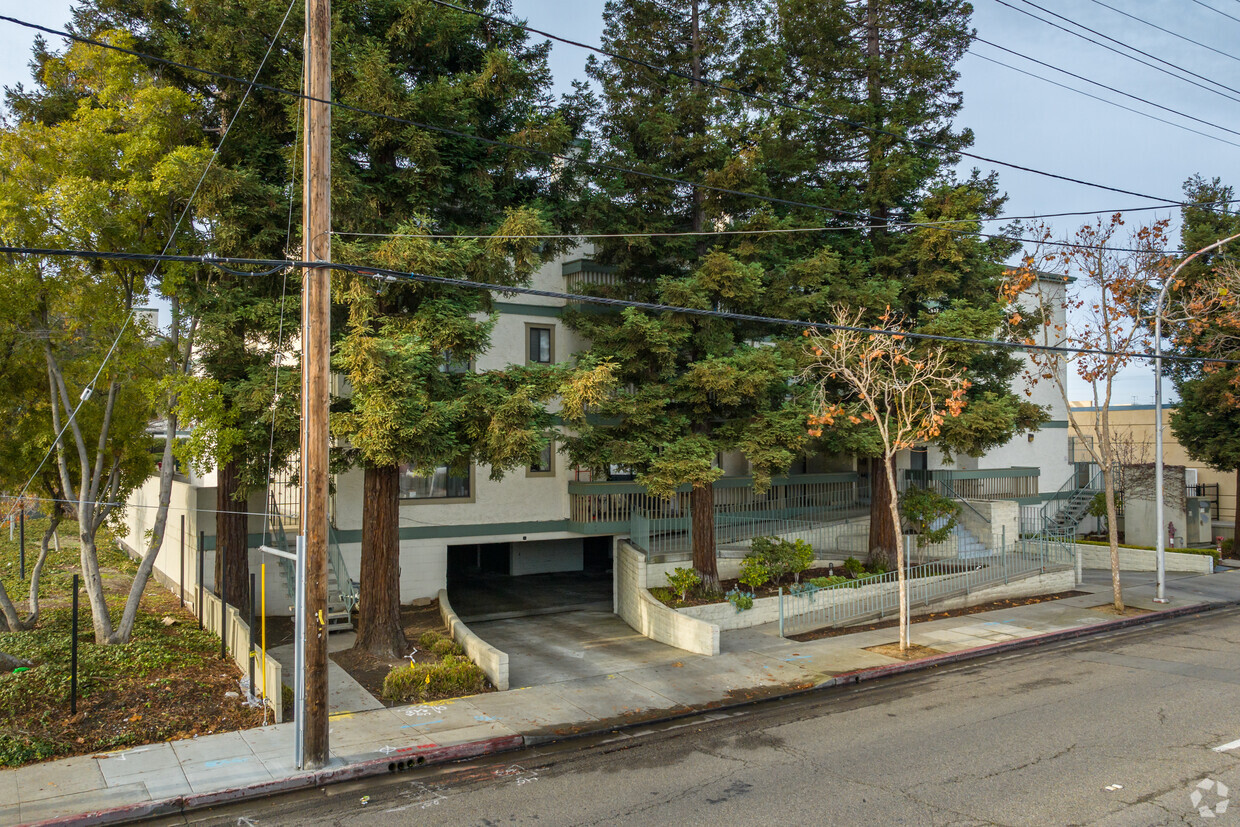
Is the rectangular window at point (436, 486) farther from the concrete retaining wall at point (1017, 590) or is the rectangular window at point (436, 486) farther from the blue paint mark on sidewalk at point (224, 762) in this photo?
the concrete retaining wall at point (1017, 590)

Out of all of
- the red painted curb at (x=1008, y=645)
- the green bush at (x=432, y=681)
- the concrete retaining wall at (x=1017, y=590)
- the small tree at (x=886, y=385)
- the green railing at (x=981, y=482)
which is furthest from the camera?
the green railing at (x=981, y=482)

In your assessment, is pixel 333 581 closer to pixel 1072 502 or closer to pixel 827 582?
pixel 827 582

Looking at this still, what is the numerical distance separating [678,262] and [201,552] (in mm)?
11609

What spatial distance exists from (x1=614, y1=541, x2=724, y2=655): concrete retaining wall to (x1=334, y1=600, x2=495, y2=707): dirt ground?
4121 millimetres

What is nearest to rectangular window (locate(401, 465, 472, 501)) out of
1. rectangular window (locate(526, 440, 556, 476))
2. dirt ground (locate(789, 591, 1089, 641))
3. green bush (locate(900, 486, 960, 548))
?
rectangular window (locate(526, 440, 556, 476))

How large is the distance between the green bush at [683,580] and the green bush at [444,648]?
197 inches

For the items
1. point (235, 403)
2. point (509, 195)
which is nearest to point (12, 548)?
point (235, 403)

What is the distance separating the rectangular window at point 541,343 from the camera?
2078 centimetres

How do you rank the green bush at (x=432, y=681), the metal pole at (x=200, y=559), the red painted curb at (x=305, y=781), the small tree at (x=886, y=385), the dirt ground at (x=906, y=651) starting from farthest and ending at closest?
the metal pole at (x=200, y=559)
the small tree at (x=886, y=385)
the dirt ground at (x=906, y=651)
the green bush at (x=432, y=681)
the red painted curb at (x=305, y=781)

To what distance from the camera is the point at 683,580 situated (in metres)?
17.8

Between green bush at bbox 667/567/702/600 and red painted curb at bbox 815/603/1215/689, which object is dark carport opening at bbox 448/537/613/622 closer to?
green bush at bbox 667/567/702/600

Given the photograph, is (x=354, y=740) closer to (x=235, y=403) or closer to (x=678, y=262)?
(x=235, y=403)

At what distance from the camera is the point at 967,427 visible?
61.2 feet

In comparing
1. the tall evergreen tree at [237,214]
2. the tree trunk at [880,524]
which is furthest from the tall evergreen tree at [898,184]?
the tall evergreen tree at [237,214]
